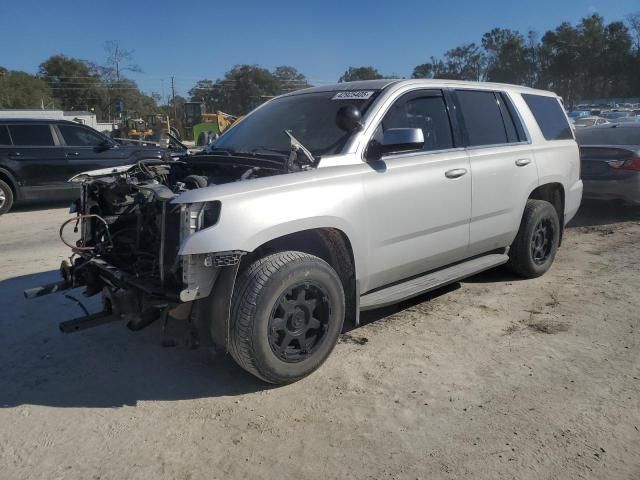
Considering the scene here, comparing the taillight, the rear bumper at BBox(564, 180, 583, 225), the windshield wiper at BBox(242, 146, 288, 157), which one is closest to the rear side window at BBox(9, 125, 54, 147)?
the windshield wiper at BBox(242, 146, 288, 157)

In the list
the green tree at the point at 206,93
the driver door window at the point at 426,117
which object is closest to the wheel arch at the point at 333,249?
the driver door window at the point at 426,117

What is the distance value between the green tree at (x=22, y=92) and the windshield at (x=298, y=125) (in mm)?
68764

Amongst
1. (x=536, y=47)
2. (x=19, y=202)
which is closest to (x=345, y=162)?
(x=19, y=202)

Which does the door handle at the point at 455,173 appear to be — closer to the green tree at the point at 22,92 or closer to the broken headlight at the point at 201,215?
the broken headlight at the point at 201,215

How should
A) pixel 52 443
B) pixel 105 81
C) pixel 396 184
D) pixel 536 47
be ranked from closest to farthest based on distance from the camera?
pixel 52 443 → pixel 396 184 → pixel 105 81 → pixel 536 47

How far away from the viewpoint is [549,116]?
5.77 m

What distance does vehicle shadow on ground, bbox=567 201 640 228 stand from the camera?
28.8ft

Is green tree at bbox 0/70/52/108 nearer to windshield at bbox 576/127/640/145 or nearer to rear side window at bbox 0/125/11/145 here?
rear side window at bbox 0/125/11/145

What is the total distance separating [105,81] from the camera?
7106cm

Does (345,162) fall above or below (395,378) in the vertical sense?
above

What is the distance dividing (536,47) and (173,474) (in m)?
88.7

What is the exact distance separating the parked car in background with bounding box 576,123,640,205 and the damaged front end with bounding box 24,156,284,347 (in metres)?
6.76

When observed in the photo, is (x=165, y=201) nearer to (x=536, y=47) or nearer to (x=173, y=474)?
(x=173, y=474)

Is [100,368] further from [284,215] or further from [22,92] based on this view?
[22,92]
